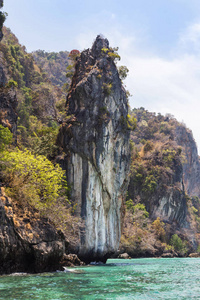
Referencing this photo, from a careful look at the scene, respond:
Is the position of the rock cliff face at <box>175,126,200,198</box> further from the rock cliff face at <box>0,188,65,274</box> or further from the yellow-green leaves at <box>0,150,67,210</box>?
the rock cliff face at <box>0,188,65,274</box>

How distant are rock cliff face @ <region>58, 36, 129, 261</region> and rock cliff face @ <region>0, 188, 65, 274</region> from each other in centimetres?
806

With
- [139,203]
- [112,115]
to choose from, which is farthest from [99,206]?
[139,203]

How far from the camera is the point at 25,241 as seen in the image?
1435 cm

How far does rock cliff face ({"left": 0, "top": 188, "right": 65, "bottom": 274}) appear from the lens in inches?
524

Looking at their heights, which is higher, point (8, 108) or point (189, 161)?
point (189, 161)

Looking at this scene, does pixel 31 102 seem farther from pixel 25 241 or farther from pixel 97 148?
pixel 25 241

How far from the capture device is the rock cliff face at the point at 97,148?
25.4 meters

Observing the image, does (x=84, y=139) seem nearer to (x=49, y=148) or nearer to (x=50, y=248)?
(x=49, y=148)

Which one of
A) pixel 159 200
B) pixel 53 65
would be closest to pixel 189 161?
pixel 159 200

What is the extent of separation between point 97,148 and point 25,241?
12.9 meters

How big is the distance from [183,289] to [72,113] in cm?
1915

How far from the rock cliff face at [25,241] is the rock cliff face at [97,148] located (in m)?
8.06

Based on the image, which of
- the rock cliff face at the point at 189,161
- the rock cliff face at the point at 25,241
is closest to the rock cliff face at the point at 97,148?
the rock cliff face at the point at 25,241

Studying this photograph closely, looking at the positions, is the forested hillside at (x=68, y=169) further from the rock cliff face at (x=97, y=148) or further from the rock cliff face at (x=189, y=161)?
the rock cliff face at (x=189, y=161)
